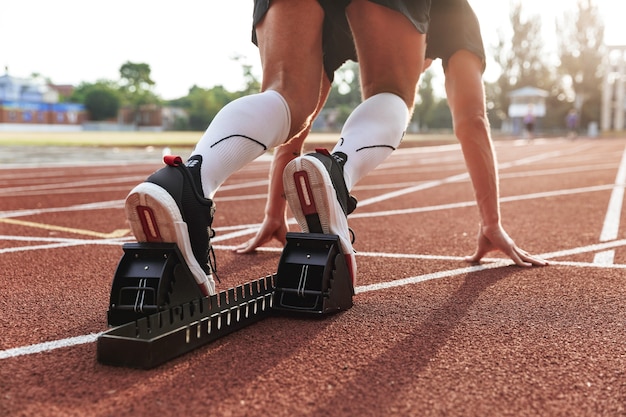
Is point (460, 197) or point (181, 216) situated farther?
point (460, 197)

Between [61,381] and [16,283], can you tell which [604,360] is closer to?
[61,381]

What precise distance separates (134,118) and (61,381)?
92.2m

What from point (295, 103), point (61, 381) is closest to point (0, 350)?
point (61, 381)

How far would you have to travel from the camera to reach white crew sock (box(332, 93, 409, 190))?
7.23 ft

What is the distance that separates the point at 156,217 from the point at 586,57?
65.2m

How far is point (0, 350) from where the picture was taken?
1.64 meters

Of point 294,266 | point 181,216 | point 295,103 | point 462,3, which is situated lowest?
point 294,266

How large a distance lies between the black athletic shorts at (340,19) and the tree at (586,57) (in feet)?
204

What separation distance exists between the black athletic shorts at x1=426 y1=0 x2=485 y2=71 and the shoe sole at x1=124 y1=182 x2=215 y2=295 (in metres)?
1.56

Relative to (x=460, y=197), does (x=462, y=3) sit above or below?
above

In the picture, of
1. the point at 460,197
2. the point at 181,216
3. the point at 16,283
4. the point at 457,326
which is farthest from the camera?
the point at 460,197

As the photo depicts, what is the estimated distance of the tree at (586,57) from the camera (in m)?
60.2

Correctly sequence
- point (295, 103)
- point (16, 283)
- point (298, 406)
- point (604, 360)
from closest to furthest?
1. point (298, 406)
2. point (604, 360)
3. point (295, 103)
4. point (16, 283)

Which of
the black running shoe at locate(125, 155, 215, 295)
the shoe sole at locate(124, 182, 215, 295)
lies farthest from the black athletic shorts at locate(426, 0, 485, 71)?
the shoe sole at locate(124, 182, 215, 295)
